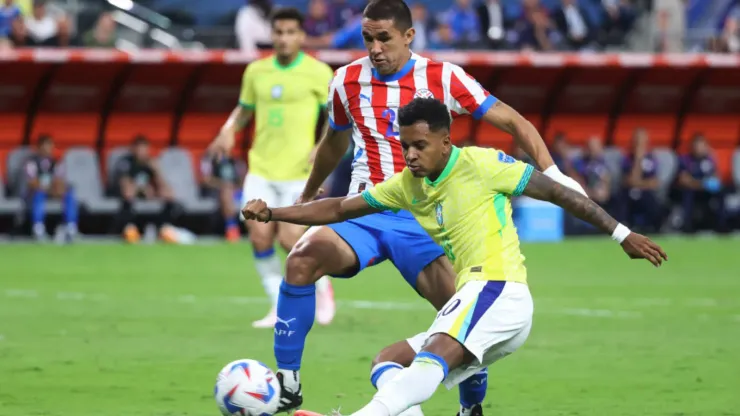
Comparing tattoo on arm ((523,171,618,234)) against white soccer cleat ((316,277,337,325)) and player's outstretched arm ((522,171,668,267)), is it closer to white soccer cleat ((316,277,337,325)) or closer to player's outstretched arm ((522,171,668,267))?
player's outstretched arm ((522,171,668,267))

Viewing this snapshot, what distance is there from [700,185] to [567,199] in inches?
760

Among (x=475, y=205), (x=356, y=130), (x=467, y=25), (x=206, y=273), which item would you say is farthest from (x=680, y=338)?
(x=467, y=25)

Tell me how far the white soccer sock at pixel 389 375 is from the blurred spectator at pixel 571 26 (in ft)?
63.5

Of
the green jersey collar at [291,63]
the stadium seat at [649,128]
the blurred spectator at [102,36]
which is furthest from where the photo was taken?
the stadium seat at [649,128]

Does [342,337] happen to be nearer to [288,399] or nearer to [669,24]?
[288,399]

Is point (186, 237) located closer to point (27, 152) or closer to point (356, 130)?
point (27, 152)

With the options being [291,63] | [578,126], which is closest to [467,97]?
[291,63]

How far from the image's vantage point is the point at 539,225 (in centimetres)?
2431

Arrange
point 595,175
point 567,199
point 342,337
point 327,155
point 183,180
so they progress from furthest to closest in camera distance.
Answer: point 595,175 → point 183,180 → point 342,337 → point 327,155 → point 567,199

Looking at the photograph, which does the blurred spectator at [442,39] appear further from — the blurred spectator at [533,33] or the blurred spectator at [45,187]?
the blurred spectator at [45,187]

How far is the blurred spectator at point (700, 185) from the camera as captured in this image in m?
24.8

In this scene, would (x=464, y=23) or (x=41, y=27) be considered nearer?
(x=41, y=27)

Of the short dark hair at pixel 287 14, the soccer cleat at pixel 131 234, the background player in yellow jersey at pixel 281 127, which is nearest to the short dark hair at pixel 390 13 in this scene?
the short dark hair at pixel 287 14

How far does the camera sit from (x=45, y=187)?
21.7m
